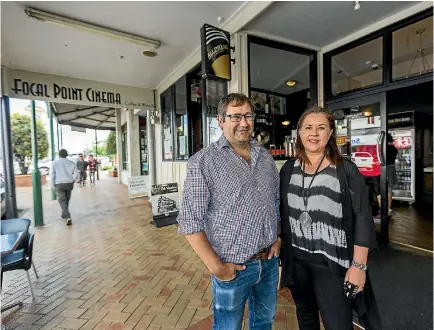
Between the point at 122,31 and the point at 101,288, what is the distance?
3220 mm

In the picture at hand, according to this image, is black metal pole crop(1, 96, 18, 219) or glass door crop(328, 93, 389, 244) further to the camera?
black metal pole crop(1, 96, 18, 219)

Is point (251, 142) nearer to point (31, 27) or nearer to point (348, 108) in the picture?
point (348, 108)

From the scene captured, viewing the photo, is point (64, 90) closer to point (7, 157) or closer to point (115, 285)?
point (7, 157)

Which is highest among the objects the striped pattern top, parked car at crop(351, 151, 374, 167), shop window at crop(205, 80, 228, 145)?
shop window at crop(205, 80, 228, 145)

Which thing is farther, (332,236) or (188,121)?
(188,121)

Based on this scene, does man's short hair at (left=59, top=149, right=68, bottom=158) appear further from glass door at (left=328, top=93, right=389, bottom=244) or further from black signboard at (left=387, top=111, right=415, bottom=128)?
black signboard at (left=387, top=111, right=415, bottom=128)

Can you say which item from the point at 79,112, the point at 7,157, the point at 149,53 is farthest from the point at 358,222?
the point at 79,112

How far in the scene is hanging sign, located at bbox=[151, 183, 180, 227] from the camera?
4305mm

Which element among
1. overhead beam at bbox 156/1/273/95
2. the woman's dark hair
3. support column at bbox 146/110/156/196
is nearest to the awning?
support column at bbox 146/110/156/196

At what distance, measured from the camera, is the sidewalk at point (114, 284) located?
2105 mm

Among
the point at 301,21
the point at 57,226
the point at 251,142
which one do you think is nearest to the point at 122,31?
the point at 301,21

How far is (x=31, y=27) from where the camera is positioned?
3.27 meters

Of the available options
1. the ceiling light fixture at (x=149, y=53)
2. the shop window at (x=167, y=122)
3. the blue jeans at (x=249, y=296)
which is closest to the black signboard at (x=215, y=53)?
the ceiling light fixture at (x=149, y=53)

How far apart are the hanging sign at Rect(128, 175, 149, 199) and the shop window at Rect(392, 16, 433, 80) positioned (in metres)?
5.94
